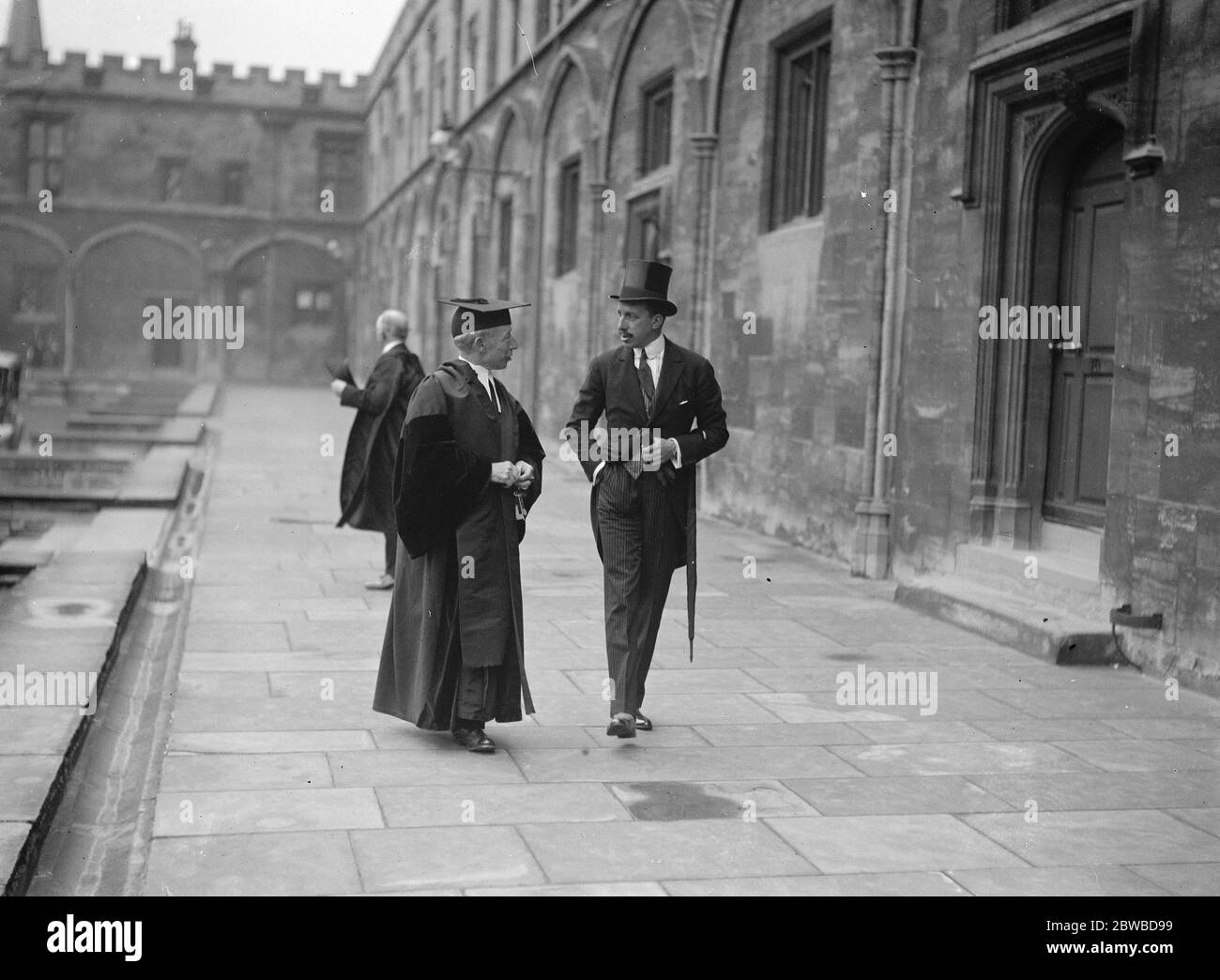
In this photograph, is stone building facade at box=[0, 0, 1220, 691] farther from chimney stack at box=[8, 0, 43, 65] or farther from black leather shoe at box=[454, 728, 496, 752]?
chimney stack at box=[8, 0, 43, 65]

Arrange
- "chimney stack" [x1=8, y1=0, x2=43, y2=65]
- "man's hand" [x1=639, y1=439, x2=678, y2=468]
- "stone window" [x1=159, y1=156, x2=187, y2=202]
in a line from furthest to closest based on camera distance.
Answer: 1. "chimney stack" [x1=8, y1=0, x2=43, y2=65]
2. "stone window" [x1=159, y1=156, x2=187, y2=202]
3. "man's hand" [x1=639, y1=439, x2=678, y2=468]

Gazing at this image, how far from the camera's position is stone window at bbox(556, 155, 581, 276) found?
2070 centimetres

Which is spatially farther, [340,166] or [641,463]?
[340,166]

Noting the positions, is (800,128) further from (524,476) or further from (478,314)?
(524,476)

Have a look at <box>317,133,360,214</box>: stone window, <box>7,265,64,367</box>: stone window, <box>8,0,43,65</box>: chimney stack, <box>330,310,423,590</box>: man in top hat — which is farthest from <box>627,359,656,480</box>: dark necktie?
<box>8,0,43,65</box>: chimney stack

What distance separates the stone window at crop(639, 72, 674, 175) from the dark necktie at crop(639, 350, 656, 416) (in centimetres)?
1051

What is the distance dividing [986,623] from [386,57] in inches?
1525

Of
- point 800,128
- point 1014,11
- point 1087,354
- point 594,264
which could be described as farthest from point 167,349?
point 1087,354

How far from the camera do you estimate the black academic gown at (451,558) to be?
221 inches

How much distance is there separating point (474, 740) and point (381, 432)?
399 centimetres

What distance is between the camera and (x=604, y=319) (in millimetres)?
17953

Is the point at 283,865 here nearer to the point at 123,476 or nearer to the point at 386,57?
the point at 123,476

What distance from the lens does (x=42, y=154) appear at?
4666 centimetres
